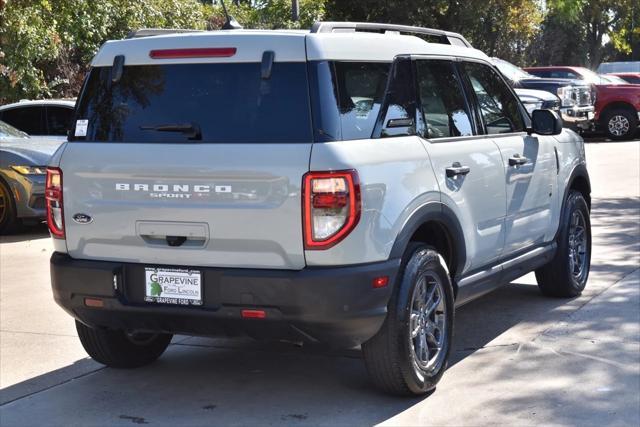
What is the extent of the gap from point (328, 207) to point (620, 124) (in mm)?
21338

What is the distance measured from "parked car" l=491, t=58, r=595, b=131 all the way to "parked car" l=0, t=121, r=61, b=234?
13.9 meters

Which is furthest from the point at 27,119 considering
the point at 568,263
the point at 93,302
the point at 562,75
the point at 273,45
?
the point at 562,75

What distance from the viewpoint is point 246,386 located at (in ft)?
19.0

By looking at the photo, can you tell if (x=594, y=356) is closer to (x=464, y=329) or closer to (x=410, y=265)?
(x=464, y=329)

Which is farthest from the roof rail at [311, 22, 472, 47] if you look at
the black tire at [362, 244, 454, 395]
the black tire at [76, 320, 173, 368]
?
the black tire at [76, 320, 173, 368]

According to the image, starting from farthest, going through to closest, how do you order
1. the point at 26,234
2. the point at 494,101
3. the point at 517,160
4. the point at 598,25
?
the point at 598,25 < the point at 26,234 < the point at 494,101 < the point at 517,160

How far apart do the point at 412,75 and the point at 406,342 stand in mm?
1482

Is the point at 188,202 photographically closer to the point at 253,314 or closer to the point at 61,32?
the point at 253,314

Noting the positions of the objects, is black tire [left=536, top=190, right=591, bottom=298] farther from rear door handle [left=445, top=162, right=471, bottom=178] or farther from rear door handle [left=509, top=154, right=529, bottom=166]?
rear door handle [left=445, top=162, right=471, bottom=178]

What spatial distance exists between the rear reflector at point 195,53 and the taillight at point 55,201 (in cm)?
81

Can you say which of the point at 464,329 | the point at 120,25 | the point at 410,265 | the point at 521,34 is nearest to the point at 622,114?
the point at 120,25

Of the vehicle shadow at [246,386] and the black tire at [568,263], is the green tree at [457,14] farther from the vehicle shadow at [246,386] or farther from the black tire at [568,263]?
the vehicle shadow at [246,386]

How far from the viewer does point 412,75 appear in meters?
5.70

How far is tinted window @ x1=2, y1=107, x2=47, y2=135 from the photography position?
14.5 meters
